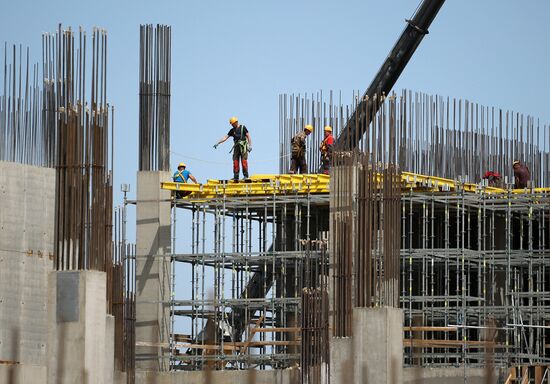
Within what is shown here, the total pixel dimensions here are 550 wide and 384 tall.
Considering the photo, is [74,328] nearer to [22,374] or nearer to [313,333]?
[22,374]

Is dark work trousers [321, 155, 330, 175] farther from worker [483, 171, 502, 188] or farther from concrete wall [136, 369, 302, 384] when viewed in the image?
concrete wall [136, 369, 302, 384]

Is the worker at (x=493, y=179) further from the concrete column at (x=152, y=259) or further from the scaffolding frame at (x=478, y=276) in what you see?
the concrete column at (x=152, y=259)

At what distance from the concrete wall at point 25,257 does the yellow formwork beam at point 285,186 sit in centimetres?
928

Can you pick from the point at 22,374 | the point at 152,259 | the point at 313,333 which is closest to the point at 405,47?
the point at 152,259

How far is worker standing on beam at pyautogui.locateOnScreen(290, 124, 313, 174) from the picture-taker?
36.8m

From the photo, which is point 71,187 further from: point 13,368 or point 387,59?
point 387,59

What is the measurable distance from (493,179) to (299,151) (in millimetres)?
4823

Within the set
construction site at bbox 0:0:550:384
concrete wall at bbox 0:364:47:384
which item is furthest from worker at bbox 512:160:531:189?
concrete wall at bbox 0:364:47:384

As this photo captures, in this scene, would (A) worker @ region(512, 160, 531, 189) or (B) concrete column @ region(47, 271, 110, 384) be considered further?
(A) worker @ region(512, 160, 531, 189)

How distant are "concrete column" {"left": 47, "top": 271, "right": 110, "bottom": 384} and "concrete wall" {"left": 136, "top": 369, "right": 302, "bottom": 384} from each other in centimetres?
870

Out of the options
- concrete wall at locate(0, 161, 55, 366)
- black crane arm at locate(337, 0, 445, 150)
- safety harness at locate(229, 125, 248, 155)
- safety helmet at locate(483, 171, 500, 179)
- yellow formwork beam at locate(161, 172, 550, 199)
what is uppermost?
black crane arm at locate(337, 0, 445, 150)

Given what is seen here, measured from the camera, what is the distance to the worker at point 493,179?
121 feet

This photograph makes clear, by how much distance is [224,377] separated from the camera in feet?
111

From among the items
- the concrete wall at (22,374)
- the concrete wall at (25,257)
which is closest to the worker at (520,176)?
the concrete wall at (25,257)
